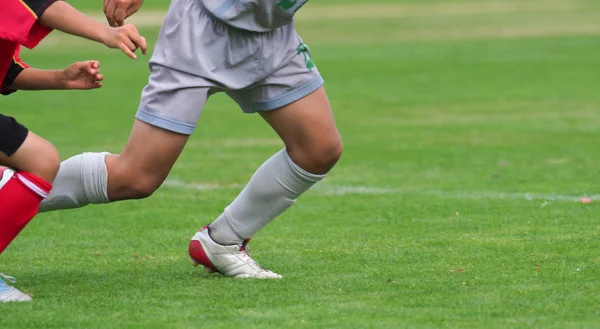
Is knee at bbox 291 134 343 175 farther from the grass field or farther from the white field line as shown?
the white field line

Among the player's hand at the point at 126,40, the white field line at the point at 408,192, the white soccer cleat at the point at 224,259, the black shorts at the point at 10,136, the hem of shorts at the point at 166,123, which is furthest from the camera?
the white field line at the point at 408,192

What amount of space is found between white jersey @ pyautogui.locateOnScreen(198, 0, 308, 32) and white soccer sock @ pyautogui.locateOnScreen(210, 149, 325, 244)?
0.64 metres

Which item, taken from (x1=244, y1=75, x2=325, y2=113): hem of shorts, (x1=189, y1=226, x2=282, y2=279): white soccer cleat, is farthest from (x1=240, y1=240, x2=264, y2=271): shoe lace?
(x1=244, y1=75, x2=325, y2=113): hem of shorts

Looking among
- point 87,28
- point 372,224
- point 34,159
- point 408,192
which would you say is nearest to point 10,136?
point 34,159

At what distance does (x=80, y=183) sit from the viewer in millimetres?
5348

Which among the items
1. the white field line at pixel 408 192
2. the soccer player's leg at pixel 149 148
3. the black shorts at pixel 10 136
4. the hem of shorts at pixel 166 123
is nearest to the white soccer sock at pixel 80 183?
the soccer player's leg at pixel 149 148

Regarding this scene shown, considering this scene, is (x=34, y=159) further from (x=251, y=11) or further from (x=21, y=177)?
(x=251, y=11)

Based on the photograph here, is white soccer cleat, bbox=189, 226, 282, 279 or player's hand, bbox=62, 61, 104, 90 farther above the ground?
player's hand, bbox=62, 61, 104, 90

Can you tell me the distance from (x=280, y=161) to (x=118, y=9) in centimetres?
102

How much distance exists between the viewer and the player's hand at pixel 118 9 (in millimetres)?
5121

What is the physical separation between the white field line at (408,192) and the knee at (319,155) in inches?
104

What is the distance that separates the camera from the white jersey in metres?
5.25

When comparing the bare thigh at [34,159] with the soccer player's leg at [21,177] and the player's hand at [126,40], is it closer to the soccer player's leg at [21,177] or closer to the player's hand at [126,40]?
the soccer player's leg at [21,177]

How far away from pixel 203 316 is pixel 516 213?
3.09 m
